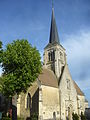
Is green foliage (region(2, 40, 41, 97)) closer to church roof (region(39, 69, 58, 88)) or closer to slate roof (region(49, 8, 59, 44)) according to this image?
church roof (region(39, 69, 58, 88))

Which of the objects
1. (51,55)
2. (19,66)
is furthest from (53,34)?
(19,66)

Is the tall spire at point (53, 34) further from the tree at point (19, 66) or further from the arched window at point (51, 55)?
the tree at point (19, 66)

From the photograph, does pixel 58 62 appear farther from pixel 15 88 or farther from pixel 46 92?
pixel 15 88

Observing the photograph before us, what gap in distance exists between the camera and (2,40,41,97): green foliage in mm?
19656

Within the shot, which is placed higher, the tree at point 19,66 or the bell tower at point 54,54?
the bell tower at point 54,54

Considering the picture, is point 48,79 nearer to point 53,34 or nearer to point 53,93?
Answer: point 53,93

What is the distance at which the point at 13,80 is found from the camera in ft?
63.8

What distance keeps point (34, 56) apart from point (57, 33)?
67.0 feet

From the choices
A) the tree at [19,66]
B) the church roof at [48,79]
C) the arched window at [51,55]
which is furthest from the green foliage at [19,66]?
the arched window at [51,55]

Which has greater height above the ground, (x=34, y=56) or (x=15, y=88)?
(x=34, y=56)

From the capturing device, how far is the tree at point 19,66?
1966cm

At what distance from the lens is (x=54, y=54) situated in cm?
3606

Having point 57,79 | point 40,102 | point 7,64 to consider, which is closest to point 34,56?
point 7,64

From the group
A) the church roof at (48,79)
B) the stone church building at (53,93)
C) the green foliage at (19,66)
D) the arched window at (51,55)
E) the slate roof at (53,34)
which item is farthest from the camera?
the slate roof at (53,34)
